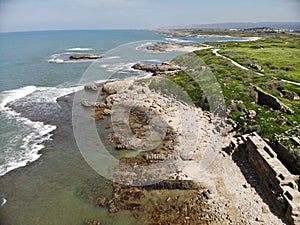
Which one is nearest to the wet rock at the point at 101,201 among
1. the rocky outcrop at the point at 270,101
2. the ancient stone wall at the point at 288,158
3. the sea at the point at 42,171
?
the sea at the point at 42,171

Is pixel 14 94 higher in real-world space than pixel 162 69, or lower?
lower

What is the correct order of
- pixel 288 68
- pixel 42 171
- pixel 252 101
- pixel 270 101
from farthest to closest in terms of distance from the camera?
1. pixel 288 68
2. pixel 252 101
3. pixel 270 101
4. pixel 42 171

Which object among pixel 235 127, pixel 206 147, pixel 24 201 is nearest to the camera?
pixel 24 201

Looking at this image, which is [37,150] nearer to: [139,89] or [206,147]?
[206,147]

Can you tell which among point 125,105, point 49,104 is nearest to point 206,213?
point 125,105

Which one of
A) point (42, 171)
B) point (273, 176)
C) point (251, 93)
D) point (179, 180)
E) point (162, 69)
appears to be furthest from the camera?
point (162, 69)

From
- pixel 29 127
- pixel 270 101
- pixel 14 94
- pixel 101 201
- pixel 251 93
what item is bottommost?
pixel 14 94

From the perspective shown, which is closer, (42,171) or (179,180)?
(179,180)

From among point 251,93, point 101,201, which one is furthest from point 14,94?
point 251,93

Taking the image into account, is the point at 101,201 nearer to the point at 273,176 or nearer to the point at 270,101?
the point at 273,176
